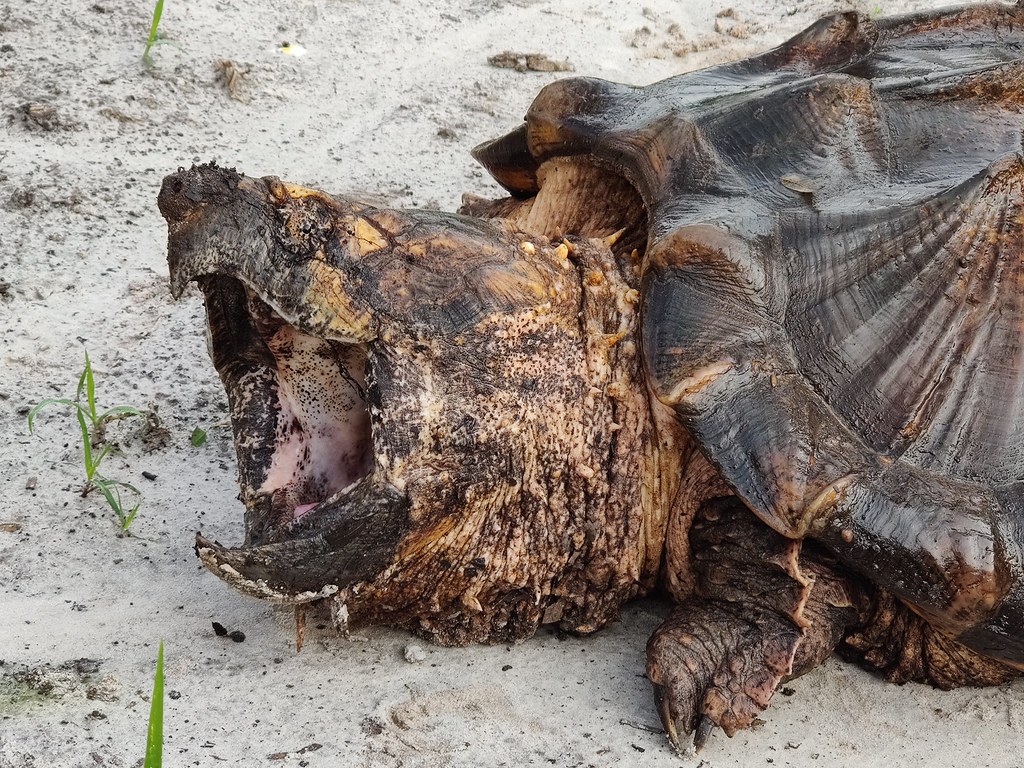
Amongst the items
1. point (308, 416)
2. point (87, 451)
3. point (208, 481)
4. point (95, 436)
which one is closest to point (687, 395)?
point (308, 416)

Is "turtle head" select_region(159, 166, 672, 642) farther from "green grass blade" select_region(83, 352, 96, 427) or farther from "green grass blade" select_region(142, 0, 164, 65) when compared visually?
"green grass blade" select_region(142, 0, 164, 65)

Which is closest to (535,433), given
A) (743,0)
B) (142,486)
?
(142,486)

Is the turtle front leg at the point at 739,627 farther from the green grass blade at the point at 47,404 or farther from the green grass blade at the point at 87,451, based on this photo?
the green grass blade at the point at 47,404

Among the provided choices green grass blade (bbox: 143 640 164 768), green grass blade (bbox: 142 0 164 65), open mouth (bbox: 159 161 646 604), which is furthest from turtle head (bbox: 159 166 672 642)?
green grass blade (bbox: 142 0 164 65)

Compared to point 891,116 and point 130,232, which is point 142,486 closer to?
point 130,232

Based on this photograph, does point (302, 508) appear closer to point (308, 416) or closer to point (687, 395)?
point (308, 416)

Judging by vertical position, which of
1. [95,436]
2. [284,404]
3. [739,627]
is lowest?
[739,627]

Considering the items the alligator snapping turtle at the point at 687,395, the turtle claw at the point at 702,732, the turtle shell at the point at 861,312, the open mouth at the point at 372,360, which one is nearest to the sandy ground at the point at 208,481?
the turtle claw at the point at 702,732
